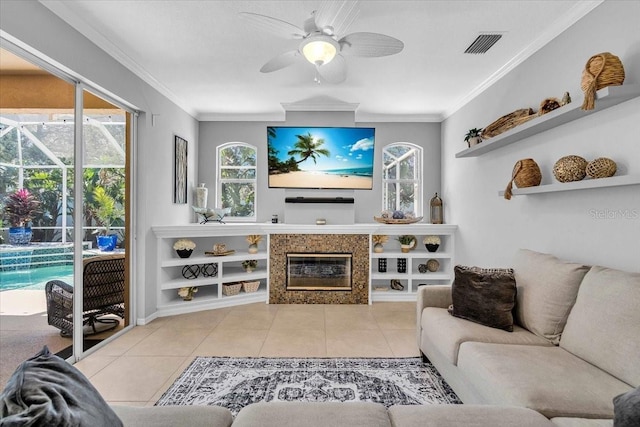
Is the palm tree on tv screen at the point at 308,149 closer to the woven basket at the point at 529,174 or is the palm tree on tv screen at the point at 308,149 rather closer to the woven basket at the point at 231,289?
the woven basket at the point at 231,289

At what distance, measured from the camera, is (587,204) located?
233cm

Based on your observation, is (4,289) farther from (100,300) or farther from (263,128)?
(263,128)

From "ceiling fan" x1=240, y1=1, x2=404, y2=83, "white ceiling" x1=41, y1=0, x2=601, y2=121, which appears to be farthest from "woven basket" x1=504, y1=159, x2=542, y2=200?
"ceiling fan" x1=240, y1=1, x2=404, y2=83

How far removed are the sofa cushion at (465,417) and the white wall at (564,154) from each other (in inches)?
54.5

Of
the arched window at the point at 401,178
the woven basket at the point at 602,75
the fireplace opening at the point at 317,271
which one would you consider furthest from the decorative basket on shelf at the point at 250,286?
the woven basket at the point at 602,75

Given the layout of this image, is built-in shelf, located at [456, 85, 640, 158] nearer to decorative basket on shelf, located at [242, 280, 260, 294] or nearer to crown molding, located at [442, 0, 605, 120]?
crown molding, located at [442, 0, 605, 120]

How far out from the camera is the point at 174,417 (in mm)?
1255

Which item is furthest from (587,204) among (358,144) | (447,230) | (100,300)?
(100,300)

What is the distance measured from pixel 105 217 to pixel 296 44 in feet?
8.13

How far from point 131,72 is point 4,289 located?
231cm

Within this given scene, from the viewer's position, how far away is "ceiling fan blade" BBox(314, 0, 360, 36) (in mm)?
1894

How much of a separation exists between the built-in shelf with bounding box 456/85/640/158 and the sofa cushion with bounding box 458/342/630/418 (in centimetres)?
152

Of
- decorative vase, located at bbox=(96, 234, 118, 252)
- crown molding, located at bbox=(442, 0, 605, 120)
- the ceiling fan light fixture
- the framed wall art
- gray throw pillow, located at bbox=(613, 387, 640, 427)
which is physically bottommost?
gray throw pillow, located at bbox=(613, 387, 640, 427)

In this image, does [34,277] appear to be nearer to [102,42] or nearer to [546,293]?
[102,42]
